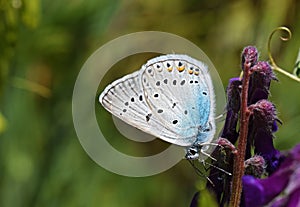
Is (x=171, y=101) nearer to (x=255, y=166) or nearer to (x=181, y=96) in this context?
(x=181, y=96)

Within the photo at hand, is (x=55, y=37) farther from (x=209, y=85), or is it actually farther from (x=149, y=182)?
(x=209, y=85)

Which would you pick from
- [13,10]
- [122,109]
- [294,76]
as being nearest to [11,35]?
[13,10]

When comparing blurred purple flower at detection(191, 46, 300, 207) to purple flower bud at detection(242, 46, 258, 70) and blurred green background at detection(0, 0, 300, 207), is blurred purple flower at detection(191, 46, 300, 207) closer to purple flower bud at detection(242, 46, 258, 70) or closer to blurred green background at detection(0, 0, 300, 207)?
purple flower bud at detection(242, 46, 258, 70)

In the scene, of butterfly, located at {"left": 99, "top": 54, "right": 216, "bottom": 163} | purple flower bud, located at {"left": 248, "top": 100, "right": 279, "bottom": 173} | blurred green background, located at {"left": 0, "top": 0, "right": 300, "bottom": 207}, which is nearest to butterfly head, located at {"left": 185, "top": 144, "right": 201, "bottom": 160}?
butterfly, located at {"left": 99, "top": 54, "right": 216, "bottom": 163}

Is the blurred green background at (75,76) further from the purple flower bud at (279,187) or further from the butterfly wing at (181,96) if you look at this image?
the purple flower bud at (279,187)

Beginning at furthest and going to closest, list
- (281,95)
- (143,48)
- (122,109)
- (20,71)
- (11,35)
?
(143,48) < (20,71) < (281,95) < (11,35) < (122,109)

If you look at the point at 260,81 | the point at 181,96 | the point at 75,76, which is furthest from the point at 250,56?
the point at 75,76

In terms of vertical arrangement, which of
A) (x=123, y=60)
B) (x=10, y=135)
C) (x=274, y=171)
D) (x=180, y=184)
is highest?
(x=274, y=171)
